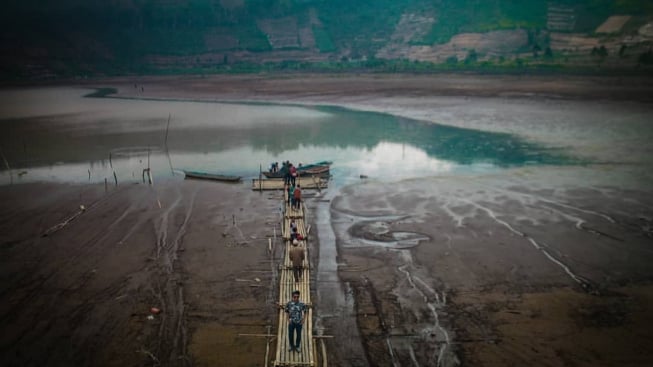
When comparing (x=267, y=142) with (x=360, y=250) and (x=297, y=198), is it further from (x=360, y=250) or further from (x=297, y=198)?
(x=360, y=250)

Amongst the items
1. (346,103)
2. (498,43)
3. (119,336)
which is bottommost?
(119,336)

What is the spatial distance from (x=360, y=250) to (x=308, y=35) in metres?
135

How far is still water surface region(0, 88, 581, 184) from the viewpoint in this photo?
28016 millimetres

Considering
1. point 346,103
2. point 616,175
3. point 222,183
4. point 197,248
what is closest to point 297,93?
point 346,103

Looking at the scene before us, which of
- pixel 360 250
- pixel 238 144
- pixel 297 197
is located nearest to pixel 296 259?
pixel 360 250

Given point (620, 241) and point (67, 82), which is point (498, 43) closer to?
point (67, 82)

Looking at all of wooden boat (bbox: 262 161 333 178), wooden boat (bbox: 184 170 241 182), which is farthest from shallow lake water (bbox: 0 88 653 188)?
wooden boat (bbox: 184 170 241 182)

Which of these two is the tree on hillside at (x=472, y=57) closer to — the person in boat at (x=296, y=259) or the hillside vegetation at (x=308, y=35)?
the hillside vegetation at (x=308, y=35)

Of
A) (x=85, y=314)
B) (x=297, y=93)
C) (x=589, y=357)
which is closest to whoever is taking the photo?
(x=589, y=357)

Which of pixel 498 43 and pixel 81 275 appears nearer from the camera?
pixel 81 275

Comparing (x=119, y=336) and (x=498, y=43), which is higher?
(x=498, y=43)

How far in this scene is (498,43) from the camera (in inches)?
4257

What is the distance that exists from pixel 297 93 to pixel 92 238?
5208 centimetres

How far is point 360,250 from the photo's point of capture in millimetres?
16062
